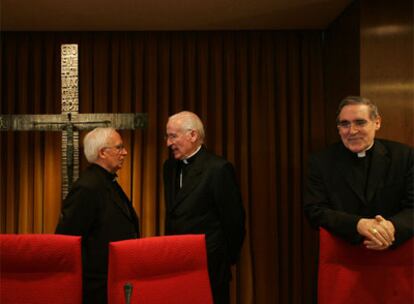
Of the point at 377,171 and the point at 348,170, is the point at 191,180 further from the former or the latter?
the point at 377,171

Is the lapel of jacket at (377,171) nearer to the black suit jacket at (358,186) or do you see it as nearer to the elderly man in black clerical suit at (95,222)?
the black suit jacket at (358,186)

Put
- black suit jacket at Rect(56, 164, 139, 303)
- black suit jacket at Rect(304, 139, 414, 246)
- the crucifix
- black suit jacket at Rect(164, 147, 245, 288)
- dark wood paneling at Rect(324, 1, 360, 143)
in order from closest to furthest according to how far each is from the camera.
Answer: black suit jacket at Rect(304, 139, 414, 246) → black suit jacket at Rect(56, 164, 139, 303) → black suit jacket at Rect(164, 147, 245, 288) → the crucifix → dark wood paneling at Rect(324, 1, 360, 143)

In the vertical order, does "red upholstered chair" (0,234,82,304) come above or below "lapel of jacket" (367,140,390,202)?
below

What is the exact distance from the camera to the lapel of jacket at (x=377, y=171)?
2.12 metres

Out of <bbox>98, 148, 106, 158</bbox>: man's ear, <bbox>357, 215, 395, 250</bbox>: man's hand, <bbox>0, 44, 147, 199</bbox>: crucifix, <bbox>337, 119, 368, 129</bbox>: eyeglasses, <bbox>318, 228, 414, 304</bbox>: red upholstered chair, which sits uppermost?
<bbox>0, 44, 147, 199</bbox>: crucifix

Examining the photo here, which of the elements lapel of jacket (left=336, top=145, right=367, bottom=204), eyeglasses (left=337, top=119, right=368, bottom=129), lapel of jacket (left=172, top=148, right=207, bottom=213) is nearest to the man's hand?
lapel of jacket (left=336, top=145, right=367, bottom=204)

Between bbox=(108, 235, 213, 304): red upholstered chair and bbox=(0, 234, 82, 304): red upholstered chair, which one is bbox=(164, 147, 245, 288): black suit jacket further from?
bbox=(0, 234, 82, 304): red upholstered chair

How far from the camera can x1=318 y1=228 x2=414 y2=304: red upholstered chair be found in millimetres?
1803

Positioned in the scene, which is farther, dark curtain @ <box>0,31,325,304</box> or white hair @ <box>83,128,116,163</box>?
dark curtain @ <box>0,31,325,304</box>

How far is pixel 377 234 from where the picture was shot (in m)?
1.81

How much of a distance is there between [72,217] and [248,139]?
1.89 meters

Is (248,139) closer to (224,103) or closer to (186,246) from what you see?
(224,103)

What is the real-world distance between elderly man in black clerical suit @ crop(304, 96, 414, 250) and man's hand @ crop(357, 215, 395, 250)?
0.52 feet

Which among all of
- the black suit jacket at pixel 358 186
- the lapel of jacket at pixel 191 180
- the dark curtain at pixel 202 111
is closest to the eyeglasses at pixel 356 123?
the black suit jacket at pixel 358 186
